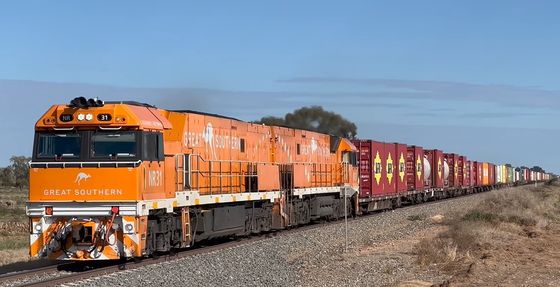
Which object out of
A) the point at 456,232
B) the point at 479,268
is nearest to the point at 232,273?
the point at 479,268

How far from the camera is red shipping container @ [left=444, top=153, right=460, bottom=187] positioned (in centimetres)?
5916

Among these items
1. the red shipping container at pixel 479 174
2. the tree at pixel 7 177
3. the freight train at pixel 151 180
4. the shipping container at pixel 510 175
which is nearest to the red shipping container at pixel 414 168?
the freight train at pixel 151 180

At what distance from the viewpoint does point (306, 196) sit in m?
29.6

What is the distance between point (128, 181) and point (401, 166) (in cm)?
3047

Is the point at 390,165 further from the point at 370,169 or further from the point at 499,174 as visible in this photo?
the point at 499,174

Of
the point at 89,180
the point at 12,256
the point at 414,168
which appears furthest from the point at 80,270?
the point at 414,168

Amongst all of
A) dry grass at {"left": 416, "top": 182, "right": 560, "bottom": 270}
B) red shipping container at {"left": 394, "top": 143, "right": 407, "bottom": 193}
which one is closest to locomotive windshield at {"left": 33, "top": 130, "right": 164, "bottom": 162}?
dry grass at {"left": 416, "top": 182, "right": 560, "bottom": 270}

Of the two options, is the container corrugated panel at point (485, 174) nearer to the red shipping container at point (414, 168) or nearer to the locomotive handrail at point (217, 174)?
the red shipping container at point (414, 168)

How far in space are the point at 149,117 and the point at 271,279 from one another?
193 inches

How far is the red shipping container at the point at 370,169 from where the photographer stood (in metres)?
37.2

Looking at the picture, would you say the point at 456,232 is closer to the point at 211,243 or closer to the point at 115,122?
the point at 211,243

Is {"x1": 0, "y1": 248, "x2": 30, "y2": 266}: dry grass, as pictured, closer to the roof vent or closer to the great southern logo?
the great southern logo

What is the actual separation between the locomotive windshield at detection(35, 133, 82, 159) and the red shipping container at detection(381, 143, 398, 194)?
25.9 m

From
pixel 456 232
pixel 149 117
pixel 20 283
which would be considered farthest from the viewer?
pixel 456 232
